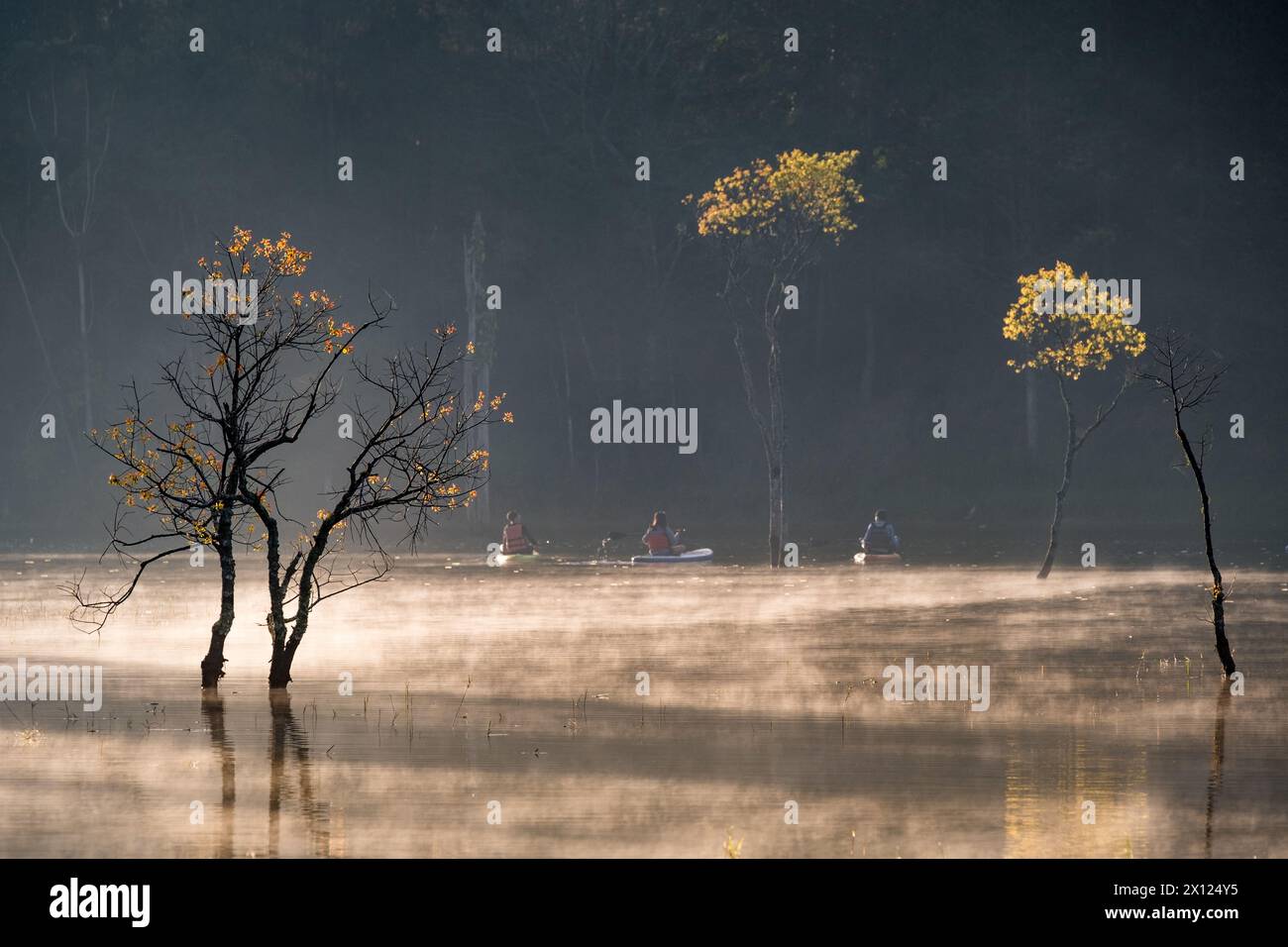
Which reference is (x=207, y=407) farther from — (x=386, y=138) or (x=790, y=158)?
(x=790, y=158)

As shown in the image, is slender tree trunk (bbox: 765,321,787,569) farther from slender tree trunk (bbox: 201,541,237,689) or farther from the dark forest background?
slender tree trunk (bbox: 201,541,237,689)

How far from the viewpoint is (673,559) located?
167 feet

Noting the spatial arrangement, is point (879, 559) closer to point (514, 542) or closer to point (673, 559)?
point (673, 559)

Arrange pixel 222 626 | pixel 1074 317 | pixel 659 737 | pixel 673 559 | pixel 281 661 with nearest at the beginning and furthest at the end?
pixel 659 737 → pixel 222 626 → pixel 281 661 → pixel 1074 317 → pixel 673 559

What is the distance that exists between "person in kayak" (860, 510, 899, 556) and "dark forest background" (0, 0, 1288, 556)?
20.0 m

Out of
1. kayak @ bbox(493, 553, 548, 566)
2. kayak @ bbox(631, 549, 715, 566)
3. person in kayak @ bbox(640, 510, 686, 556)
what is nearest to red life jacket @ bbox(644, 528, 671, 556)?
person in kayak @ bbox(640, 510, 686, 556)

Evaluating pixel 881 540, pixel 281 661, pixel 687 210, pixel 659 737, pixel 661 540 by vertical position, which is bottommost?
pixel 659 737

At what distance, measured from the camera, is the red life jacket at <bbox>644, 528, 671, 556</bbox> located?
5216 centimetres

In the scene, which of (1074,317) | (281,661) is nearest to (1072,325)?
(1074,317)

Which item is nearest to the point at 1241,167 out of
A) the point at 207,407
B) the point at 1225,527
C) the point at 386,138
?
the point at 1225,527

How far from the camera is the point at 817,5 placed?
77.6 meters

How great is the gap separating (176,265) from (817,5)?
31.2 meters

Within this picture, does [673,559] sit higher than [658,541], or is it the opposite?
[658,541]

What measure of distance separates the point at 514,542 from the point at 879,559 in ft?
35.5
